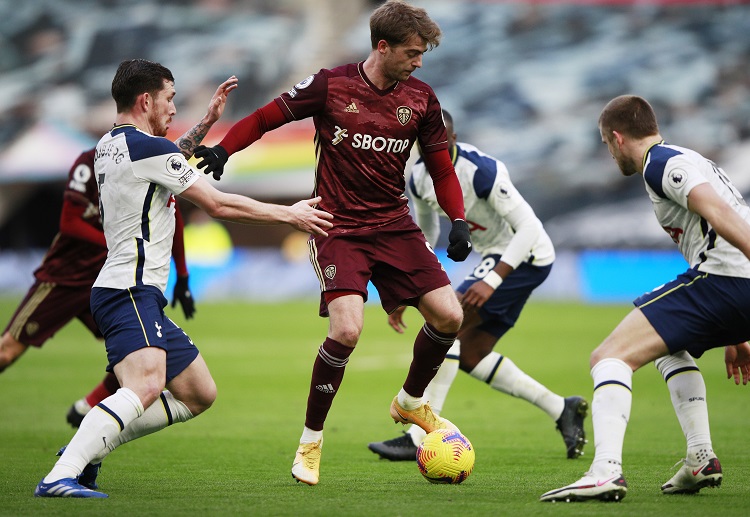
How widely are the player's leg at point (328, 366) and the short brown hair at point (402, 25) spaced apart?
1625mm

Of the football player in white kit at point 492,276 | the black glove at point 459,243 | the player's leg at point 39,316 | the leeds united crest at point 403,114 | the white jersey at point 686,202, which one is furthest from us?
the player's leg at point 39,316

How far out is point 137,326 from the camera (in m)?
5.78

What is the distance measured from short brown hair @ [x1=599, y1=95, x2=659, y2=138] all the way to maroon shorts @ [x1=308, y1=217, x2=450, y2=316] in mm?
1554

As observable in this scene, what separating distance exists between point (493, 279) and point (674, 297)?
7.95 feet

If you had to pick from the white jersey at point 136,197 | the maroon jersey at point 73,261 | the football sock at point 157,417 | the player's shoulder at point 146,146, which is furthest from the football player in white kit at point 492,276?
the maroon jersey at point 73,261

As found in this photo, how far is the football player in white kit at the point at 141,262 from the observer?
5.66 meters

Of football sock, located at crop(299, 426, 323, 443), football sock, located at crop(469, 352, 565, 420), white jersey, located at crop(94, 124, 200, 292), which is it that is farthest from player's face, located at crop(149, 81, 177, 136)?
football sock, located at crop(469, 352, 565, 420)

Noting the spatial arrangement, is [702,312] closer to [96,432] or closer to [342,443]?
[96,432]

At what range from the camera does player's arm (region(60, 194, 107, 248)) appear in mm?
8914

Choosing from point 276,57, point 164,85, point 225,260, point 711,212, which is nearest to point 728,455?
point 711,212

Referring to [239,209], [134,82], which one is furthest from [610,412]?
[134,82]

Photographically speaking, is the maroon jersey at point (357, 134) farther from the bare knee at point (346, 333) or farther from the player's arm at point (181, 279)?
the player's arm at point (181, 279)

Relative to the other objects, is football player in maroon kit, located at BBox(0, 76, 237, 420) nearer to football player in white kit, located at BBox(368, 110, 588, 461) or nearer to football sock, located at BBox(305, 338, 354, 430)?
football player in white kit, located at BBox(368, 110, 588, 461)

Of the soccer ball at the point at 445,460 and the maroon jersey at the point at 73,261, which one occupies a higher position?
the maroon jersey at the point at 73,261
